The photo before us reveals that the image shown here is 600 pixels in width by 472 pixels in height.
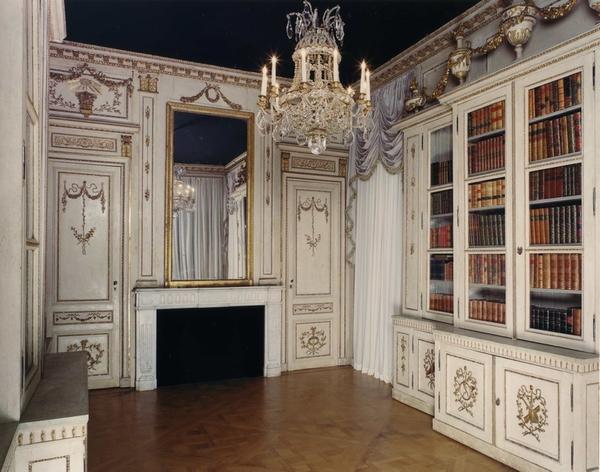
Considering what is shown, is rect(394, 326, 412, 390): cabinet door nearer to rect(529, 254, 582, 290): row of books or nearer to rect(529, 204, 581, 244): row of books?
rect(529, 254, 582, 290): row of books

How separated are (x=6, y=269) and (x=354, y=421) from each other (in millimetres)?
2947

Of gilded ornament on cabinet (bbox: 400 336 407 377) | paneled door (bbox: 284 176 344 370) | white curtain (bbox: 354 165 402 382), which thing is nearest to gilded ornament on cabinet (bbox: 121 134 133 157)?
paneled door (bbox: 284 176 344 370)

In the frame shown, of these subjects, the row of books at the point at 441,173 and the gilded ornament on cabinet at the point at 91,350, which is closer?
the row of books at the point at 441,173

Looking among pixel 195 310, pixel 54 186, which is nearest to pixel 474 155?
pixel 195 310

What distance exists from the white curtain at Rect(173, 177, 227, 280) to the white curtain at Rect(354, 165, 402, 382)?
1.57m

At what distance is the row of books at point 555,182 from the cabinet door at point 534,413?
1.04m

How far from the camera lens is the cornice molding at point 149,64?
4.47 meters

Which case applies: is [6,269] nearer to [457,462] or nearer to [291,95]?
[291,95]

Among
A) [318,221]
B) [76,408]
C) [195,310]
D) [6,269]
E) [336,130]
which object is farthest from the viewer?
[318,221]

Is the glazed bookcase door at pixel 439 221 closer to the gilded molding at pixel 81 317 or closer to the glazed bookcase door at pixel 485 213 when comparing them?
the glazed bookcase door at pixel 485 213

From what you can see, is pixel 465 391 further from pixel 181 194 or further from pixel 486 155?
pixel 181 194

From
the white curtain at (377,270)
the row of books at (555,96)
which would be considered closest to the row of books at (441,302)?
the white curtain at (377,270)

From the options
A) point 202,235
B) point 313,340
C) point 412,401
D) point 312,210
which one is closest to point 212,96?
point 202,235

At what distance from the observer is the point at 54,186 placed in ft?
14.5
